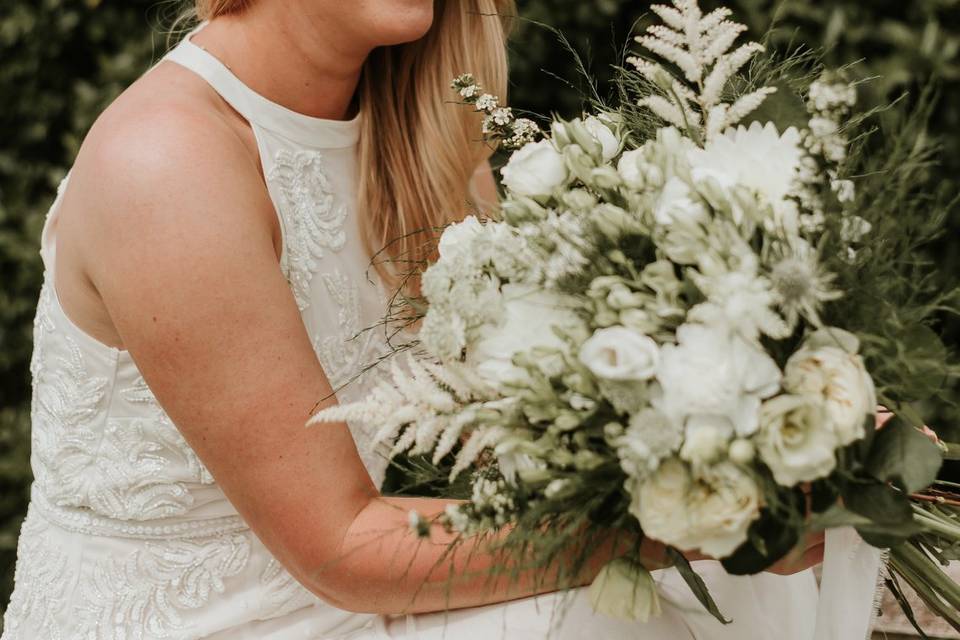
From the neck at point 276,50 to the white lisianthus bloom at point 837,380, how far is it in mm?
1202

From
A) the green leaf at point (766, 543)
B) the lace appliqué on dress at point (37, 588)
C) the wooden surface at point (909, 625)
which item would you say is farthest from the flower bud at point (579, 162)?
the wooden surface at point (909, 625)

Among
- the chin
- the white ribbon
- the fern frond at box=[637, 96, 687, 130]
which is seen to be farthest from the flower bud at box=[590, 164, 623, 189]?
the chin

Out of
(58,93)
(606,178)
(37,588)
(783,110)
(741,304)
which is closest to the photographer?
(741,304)

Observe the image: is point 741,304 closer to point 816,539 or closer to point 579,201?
point 579,201

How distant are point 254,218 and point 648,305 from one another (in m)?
0.78

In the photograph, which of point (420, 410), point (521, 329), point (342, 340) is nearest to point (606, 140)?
point (521, 329)

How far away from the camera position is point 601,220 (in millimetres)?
1229

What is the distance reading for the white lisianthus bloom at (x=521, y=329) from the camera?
48.3 inches

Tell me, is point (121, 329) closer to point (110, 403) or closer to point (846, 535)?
point (110, 403)

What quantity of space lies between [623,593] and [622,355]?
0.33 meters

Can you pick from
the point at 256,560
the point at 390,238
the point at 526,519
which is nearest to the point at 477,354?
the point at 526,519

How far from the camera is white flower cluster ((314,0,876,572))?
1.11m

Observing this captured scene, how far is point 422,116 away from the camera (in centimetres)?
231

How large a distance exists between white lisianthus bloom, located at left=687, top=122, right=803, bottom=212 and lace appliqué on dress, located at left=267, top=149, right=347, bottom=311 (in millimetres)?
914
